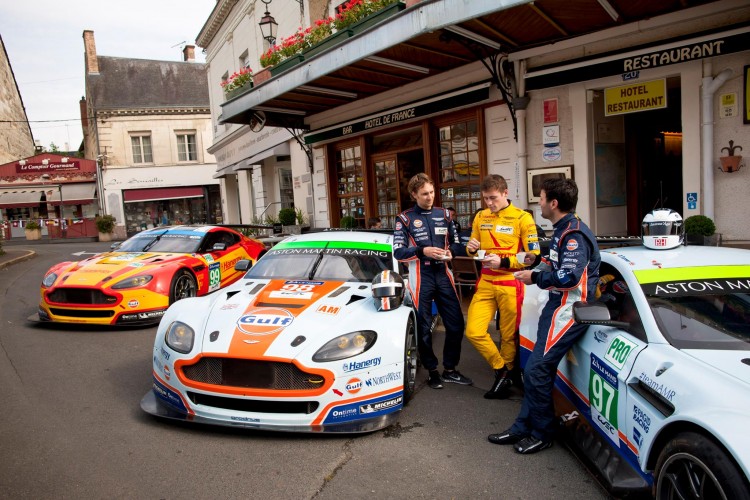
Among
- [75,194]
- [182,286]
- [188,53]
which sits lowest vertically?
[182,286]

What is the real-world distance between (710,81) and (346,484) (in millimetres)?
6634

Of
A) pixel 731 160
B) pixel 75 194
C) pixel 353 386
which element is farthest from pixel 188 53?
pixel 353 386

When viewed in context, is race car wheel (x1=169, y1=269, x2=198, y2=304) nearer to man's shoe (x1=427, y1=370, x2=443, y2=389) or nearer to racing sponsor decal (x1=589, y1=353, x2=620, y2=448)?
man's shoe (x1=427, y1=370, x2=443, y2=389)

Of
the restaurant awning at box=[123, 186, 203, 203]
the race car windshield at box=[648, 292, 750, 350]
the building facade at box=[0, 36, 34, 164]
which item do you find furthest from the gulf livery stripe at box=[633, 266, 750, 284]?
the building facade at box=[0, 36, 34, 164]

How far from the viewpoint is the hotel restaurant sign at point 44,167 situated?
39.5 meters

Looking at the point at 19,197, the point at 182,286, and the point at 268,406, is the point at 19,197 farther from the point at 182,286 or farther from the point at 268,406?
the point at 268,406

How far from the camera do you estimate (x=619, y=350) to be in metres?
2.99

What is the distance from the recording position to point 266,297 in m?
4.55

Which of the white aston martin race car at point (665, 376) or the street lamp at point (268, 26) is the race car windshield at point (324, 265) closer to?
Result: the white aston martin race car at point (665, 376)

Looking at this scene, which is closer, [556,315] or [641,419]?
[641,419]

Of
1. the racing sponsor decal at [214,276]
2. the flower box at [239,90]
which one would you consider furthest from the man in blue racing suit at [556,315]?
the flower box at [239,90]

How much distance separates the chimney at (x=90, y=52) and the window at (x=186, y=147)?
24.9 feet

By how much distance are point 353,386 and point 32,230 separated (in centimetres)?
3884

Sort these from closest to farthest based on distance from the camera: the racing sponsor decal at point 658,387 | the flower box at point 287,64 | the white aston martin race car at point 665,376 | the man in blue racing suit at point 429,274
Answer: the white aston martin race car at point 665,376 → the racing sponsor decal at point 658,387 → the man in blue racing suit at point 429,274 → the flower box at point 287,64
